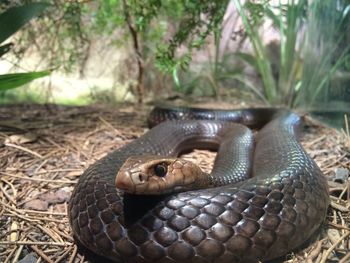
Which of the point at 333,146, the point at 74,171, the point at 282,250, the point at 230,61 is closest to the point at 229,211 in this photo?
the point at 282,250

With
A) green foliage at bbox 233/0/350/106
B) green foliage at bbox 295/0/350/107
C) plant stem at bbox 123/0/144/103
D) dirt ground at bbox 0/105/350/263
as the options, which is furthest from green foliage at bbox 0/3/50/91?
green foliage at bbox 295/0/350/107

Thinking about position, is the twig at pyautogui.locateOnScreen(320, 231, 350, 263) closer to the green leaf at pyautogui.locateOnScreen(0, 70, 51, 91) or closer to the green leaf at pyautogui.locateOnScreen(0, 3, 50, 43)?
the green leaf at pyautogui.locateOnScreen(0, 70, 51, 91)

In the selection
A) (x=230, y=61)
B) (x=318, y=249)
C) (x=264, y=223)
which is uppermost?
(x=230, y=61)

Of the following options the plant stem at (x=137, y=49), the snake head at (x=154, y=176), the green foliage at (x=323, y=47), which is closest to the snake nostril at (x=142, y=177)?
the snake head at (x=154, y=176)

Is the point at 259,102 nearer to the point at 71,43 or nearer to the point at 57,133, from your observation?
the point at 71,43

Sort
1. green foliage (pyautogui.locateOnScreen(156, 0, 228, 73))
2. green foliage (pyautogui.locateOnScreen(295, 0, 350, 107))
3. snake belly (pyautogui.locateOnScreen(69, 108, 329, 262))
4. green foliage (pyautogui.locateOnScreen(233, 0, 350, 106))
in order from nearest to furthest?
snake belly (pyautogui.locateOnScreen(69, 108, 329, 262))
green foliage (pyautogui.locateOnScreen(295, 0, 350, 107))
green foliage (pyautogui.locateOnScreen(233, 0, 350, 106))
green foliage (pyautogui.locateOnScreen(156, 0, 228, 73))

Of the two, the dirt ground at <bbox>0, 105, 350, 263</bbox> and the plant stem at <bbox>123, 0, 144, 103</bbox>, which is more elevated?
the plant stem at <bbox>123, 0, 144, 103</bbox>

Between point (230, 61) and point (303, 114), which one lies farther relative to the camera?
point (230, 61)
